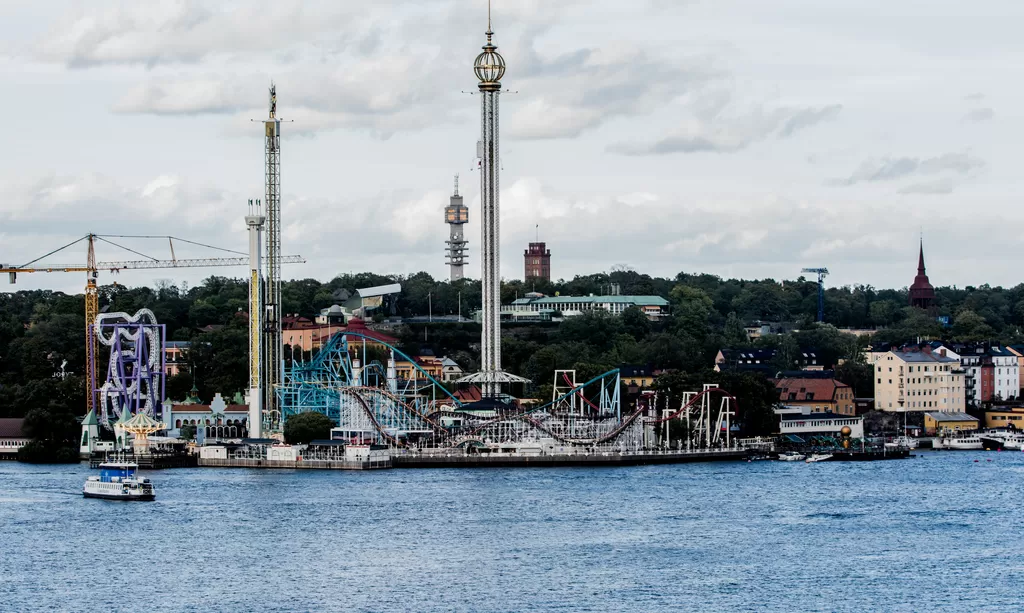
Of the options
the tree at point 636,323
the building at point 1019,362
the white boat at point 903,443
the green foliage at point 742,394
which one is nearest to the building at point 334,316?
the tree at point 636,323

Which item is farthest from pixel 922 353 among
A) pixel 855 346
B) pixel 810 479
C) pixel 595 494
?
pixel 595 494

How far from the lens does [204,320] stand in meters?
133

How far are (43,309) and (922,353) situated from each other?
59.6 metres

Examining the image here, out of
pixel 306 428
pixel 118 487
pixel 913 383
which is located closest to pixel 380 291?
pixel 913 383

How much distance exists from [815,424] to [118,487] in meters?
41.4

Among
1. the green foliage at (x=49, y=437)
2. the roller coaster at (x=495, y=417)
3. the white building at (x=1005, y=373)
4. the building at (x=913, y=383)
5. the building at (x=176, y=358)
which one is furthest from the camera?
the white building at (x=1005, y=373)

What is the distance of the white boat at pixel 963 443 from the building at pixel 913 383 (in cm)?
617

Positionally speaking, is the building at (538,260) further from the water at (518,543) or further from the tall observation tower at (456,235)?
the water at (518,543)

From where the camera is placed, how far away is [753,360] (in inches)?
4715

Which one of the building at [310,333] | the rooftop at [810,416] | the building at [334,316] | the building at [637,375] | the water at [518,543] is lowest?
the water at [518,543]

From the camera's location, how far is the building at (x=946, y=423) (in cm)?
10000

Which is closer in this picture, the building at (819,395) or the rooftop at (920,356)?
the building at (819,395)

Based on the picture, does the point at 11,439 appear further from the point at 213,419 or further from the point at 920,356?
the point at 920,356

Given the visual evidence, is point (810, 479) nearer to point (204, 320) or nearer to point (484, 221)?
point (484, 221)
